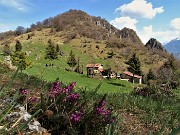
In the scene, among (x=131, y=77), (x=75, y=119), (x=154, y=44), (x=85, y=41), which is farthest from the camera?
(x=154, y=44)

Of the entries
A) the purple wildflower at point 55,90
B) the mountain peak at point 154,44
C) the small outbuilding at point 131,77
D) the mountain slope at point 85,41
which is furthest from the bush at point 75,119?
the mountain peak at point 154,44

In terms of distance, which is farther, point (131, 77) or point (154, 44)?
point (154, 44)

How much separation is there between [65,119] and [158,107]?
8834 millimetres

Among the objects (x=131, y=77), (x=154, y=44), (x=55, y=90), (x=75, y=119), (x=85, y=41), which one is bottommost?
(x=131, y=77)

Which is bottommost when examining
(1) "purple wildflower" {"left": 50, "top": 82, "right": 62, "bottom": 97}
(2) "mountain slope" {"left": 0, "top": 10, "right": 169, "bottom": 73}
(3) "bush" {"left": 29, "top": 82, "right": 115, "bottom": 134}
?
Result: (3) "bush" {"left": 29, "top": 82, "right": 115, "bottom": 134}

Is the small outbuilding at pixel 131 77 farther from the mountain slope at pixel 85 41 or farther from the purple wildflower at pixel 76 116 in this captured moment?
the purple wildflower at pixel 76 116

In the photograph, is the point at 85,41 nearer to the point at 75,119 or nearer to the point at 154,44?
the point at 154,44

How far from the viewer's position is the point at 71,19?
174625 mm

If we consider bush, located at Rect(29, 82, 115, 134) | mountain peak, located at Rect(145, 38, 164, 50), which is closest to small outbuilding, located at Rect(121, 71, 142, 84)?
bush, located at Rect(29, 82, 115, 134)

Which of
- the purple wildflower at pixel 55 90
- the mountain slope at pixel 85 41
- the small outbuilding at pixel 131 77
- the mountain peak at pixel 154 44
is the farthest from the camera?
the mountain peak at pixel 154 44

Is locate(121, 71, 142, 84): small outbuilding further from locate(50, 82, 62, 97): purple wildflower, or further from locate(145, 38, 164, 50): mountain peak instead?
locate(145, 38, 164, 50): mountain peak

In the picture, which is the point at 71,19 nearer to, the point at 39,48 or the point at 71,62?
the point at 39,48

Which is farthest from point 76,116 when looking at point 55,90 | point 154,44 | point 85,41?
point 154,44

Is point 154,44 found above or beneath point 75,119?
above
